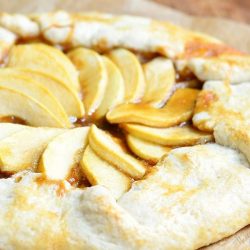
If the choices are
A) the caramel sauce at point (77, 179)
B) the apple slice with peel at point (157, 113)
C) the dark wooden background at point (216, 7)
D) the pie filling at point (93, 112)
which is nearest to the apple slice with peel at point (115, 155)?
the pie filling at point (93, 112)

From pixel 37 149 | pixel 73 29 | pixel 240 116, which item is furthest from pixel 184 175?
pixel 73 29

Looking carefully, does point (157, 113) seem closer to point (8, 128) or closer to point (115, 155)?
point (115, 155)

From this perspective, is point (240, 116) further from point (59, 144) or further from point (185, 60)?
point (59, 144)

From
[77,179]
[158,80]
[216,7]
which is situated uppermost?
[158,80]

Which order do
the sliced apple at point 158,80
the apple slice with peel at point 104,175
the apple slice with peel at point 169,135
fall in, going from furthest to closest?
the sliced apple at point 158,80, the apple slice with peel at point 169,135, the apple slice with peel at point 104,175

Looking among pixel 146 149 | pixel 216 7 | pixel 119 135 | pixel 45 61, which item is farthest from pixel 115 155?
pixel 216 7

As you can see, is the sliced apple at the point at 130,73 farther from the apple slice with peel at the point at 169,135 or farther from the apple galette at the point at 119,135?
the apple slice with peel at the point at 169,135

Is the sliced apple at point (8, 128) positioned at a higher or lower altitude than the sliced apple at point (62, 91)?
lower
